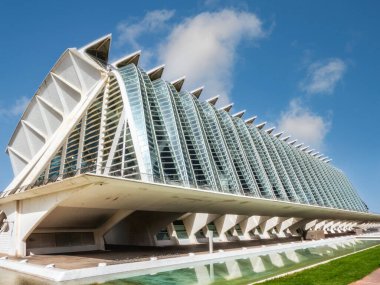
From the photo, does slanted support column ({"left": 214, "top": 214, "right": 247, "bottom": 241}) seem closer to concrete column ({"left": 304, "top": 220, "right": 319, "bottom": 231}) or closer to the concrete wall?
the concrete wall

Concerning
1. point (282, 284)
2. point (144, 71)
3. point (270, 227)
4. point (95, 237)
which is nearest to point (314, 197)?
point (270, 227)

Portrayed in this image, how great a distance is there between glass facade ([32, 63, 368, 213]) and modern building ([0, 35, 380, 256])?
0.12 meters

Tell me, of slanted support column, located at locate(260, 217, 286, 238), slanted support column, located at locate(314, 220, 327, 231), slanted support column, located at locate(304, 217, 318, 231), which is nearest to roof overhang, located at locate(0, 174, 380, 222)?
slanted support column, located at locate(260, 217, 286, 238)

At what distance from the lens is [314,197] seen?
62969mm

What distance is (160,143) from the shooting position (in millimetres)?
32188

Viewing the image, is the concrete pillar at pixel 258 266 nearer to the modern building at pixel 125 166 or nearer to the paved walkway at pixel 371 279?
the paved walkway at pixel 371 279

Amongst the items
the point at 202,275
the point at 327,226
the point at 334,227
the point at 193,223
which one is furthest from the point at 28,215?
the point at 334,227

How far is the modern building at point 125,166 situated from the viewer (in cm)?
2462

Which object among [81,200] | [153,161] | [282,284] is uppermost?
[153,161]

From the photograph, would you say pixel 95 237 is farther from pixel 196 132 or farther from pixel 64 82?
pixel 64 82

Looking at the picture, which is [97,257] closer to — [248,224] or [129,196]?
[129,196]

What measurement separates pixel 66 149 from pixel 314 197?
44675 mm

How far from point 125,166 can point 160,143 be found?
162 inches

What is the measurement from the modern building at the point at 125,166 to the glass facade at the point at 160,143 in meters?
0.12
